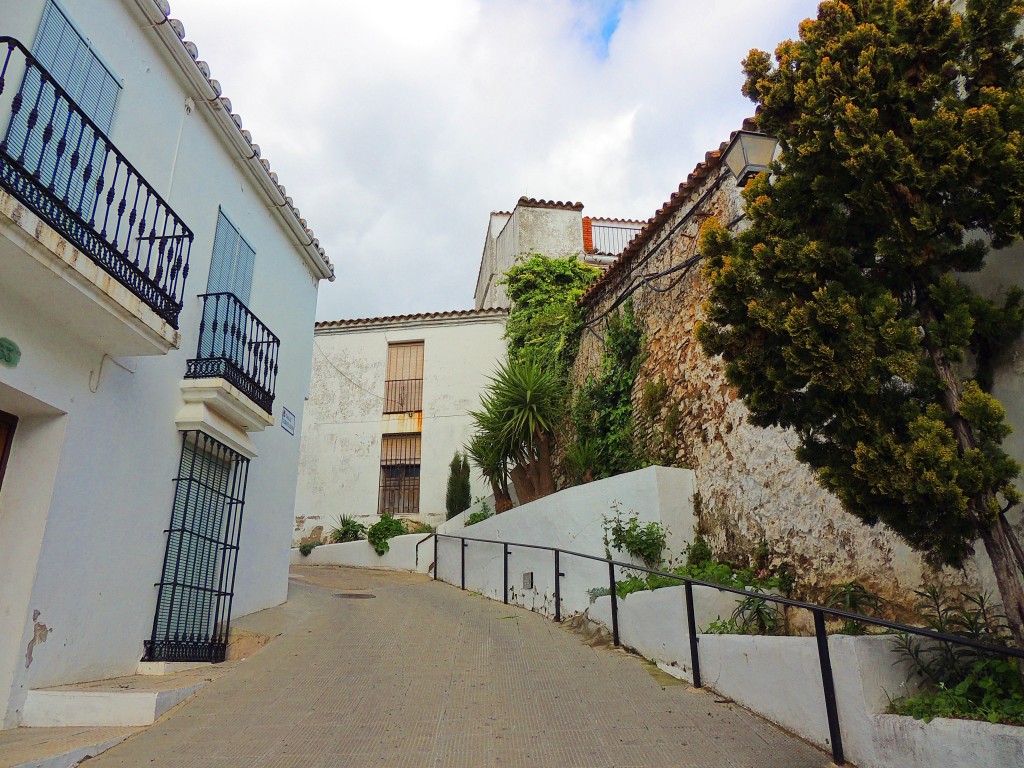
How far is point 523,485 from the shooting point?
12070 millimetres

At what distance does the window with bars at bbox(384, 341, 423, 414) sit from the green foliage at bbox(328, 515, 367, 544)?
10.2 ft

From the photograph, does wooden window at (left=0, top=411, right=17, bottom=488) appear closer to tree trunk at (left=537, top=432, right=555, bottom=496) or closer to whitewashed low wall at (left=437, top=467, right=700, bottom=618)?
whitewashed low wall at (left=437, top=467, right=700, bottom=618)

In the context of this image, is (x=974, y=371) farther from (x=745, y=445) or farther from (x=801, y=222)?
(x=745, y=445)

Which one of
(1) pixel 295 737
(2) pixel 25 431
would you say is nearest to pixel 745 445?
(1) pixel 295 737

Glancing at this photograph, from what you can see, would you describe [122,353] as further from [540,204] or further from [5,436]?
[540,204]

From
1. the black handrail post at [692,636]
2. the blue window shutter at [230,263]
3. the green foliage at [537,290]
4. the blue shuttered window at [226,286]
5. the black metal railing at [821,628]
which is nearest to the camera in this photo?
the black metal railing at [821,628]

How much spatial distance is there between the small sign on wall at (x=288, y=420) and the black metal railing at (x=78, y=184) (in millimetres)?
3404

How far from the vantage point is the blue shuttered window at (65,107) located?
517 centimetres

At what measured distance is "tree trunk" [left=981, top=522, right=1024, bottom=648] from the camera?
3535mm

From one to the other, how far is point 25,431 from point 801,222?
5.83 metres

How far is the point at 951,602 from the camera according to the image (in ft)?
15.7

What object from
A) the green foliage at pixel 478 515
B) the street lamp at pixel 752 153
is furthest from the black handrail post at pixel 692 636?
the green foliage at pixel 478 515

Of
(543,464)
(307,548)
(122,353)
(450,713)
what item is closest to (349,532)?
(307,548)

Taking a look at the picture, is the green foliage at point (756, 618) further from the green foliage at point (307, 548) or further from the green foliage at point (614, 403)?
the green foliage at point (307, 548)
